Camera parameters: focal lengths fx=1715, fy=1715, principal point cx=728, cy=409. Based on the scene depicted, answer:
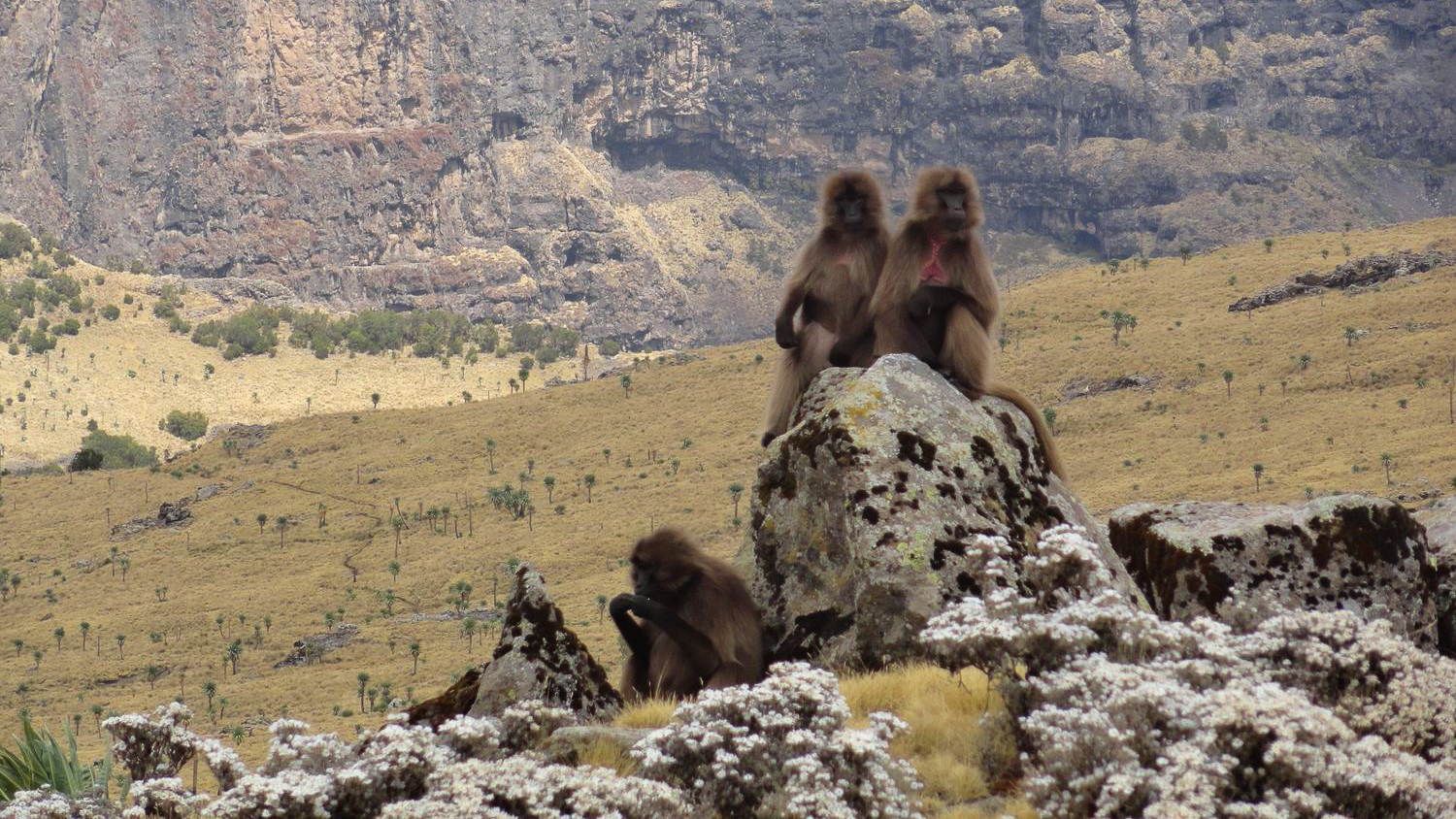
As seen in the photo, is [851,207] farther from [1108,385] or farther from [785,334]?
[1108,385]

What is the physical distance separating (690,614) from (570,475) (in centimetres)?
6819

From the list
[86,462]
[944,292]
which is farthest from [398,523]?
[944,292]

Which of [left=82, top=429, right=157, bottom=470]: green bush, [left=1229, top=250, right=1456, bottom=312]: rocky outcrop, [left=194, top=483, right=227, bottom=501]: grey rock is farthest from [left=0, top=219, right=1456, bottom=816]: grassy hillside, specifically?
[left=82, top=429, right=157, bottom=470]: green bush

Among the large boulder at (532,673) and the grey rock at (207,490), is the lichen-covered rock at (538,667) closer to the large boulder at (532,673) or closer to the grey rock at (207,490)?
the large boulder at (532,673)

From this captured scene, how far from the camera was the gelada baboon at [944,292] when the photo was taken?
13.0 metres

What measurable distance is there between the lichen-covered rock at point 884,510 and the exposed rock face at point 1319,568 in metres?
0.75

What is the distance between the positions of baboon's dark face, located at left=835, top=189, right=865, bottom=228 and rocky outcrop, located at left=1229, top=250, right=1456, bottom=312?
235 ft

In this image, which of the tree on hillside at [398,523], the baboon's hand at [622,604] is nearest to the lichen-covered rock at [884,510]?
the baboon's hand at [622,604]

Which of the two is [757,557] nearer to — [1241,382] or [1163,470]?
[1163,470]

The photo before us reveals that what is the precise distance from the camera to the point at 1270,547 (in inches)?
470

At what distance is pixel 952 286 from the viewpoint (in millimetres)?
13070

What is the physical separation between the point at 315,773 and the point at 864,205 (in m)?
7.02

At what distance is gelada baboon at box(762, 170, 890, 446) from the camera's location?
45.1 feet

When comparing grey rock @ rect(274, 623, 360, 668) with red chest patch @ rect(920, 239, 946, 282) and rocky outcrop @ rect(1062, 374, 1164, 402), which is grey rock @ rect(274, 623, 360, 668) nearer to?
rocky outcrop @ rect(1062, 374, 1164, 402)
